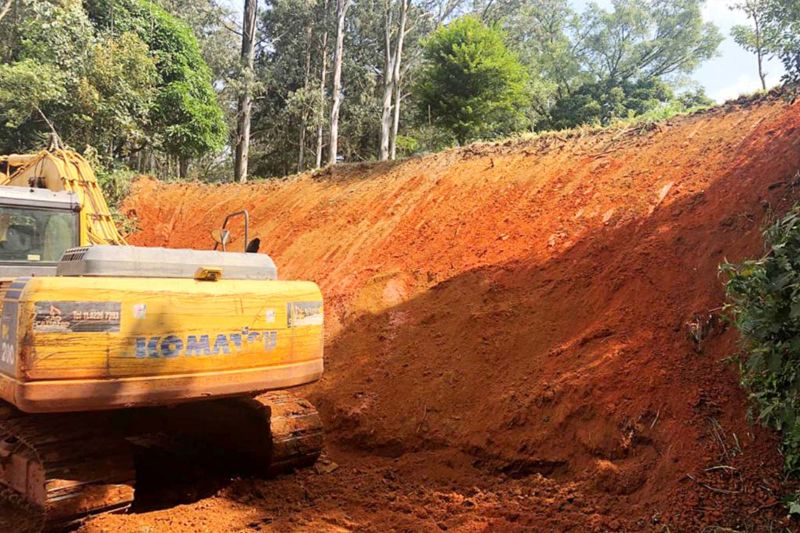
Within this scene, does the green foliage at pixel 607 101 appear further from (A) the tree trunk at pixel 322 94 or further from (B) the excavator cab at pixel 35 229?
(B) the excavator cab at pixel 35 229

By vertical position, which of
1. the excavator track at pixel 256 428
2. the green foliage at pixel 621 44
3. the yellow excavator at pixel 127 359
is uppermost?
the green foliage at pixel 621 44

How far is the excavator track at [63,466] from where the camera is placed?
11.3ft

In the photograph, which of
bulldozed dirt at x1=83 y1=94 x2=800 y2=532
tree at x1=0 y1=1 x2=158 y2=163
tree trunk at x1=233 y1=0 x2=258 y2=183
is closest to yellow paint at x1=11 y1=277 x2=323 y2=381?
bulldozed dirt at x1=83 y1=94 x2=800 y2=532

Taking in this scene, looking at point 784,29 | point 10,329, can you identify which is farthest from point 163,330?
point 784,29

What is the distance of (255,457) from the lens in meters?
4.76

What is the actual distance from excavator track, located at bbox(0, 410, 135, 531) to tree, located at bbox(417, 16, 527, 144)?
14.9 meters

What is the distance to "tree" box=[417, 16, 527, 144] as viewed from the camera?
16953 millimetres

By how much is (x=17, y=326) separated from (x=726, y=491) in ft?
13.7

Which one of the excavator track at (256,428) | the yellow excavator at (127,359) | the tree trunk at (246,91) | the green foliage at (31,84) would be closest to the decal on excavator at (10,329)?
the yellow excavator at (127,359)

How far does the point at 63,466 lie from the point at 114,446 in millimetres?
342

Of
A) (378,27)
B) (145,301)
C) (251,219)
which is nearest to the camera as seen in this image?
(145,301)

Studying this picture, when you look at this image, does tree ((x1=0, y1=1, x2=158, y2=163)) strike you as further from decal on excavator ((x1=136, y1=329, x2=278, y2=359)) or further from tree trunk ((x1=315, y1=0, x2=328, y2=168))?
decal on excavator ((x1=136, y1=329, x2=278, y2=359))

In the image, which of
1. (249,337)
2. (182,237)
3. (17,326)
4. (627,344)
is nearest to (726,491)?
(627,344)

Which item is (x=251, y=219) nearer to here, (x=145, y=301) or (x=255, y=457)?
(x=255, y=457)
